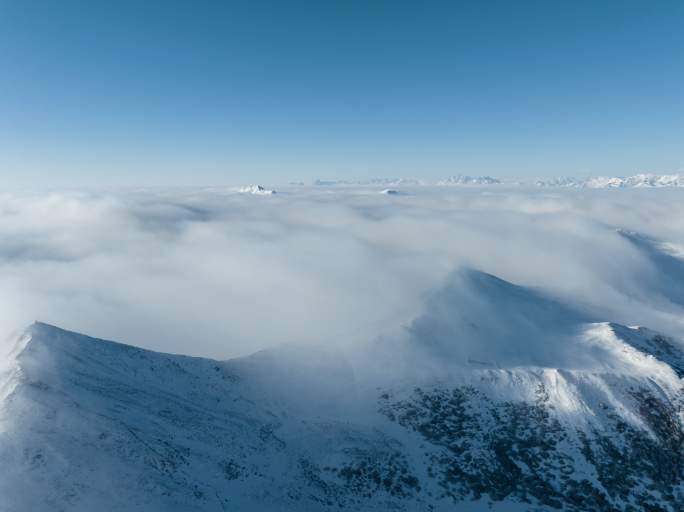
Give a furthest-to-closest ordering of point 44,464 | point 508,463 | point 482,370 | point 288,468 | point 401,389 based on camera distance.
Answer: point 482,370
point 401,389
point 508,463
point 288,468
point 44,464


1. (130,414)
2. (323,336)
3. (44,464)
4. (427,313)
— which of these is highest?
(44,464)

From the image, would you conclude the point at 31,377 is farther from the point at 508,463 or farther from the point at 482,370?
the point at 482,370

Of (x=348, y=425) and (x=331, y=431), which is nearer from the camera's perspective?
(x=331, y=431)

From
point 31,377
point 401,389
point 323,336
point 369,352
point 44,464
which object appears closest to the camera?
point 44,464

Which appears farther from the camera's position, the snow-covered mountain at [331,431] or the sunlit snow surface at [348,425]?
the sunlit snow surface at [348,425]

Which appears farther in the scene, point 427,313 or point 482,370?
point 427,313

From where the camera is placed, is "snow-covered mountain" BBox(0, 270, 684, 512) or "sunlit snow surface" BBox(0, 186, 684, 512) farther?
"sunlit snow surface" BBox(0, 186, 684, 512)

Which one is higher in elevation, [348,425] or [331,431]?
[331,431]

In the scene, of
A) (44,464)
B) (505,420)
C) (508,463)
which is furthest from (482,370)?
(44,464)
